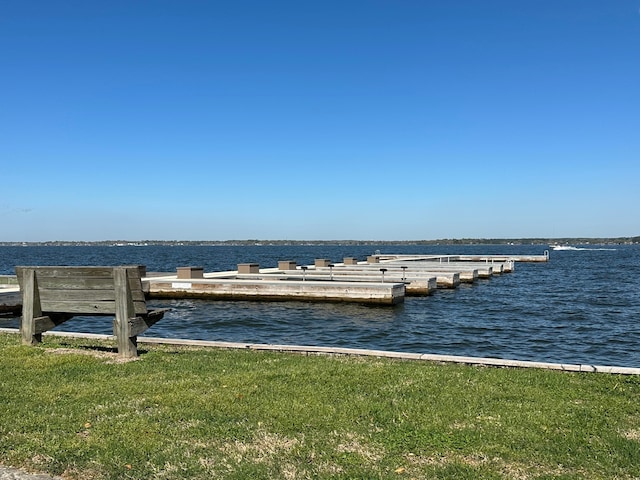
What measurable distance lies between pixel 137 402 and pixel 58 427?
899 mm

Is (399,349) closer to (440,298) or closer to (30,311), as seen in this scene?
(30,311)

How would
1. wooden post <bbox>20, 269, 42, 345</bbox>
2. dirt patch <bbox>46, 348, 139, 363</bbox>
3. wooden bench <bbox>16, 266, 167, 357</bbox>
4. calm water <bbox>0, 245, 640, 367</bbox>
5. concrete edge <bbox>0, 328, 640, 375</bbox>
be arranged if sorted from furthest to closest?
calm water <bbox>0, 245, 640, 367</bbox>, wooden post <bbox>20, 269, 42, 345</bbox>, wooden bench <bbox>16, 266, 167, 357</bbox>, dirt patch <bbox>46, 348, 139, 363</bbox>, concrete edge <bbox>0, 328, 640, 375</bbox>

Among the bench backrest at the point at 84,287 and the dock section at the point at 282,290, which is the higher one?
the bench backrest at the point at 84,287

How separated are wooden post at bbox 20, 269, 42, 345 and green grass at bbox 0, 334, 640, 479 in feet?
4.49

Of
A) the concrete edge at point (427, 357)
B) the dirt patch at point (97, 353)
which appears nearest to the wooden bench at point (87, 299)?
the dirt patch at point (97, 353)

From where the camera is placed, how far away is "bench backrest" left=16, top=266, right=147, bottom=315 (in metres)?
8.25

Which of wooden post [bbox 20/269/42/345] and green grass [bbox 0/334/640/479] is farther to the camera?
wooden post [bbox 20/269/42/345]

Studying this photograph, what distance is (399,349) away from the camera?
1400 cm

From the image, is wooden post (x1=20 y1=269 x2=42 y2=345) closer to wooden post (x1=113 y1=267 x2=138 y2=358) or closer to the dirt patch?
the dirt patch

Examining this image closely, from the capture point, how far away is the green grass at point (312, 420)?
4.22 metres

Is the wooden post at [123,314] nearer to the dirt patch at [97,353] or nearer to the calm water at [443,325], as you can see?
the dirt patch at [97,353]

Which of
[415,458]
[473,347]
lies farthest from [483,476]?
[473,347]

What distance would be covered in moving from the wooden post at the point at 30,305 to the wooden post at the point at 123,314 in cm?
158

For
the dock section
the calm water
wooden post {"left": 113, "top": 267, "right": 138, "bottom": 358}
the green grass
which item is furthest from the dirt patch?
→ the dock section
